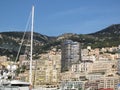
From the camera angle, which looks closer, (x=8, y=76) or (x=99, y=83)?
(x=8, y=76)

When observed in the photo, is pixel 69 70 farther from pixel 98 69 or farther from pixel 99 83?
pixel 99 83

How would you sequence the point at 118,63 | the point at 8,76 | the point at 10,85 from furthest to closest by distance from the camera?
the point at 118,63 → the point at 8,76 → the point at 10,85

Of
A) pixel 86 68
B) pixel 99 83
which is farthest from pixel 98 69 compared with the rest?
pixel 99 83

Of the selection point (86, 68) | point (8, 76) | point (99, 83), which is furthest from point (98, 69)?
point (8, 76)

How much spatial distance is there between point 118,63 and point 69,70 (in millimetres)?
25311

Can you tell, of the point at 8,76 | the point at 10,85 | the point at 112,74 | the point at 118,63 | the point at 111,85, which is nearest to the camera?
the point at 10,85

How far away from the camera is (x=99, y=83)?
157000 millimetres

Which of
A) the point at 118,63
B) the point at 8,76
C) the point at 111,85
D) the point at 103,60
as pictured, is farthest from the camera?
the point at 103,60

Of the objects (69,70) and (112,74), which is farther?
(69,70)

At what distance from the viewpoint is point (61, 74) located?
7239 inches

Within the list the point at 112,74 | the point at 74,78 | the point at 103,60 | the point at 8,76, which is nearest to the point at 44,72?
the point at 74,78

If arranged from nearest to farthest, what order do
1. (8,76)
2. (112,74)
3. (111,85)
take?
(8,76), (111,85), (112,74)

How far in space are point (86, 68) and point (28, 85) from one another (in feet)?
532

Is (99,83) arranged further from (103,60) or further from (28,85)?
(28,85)
